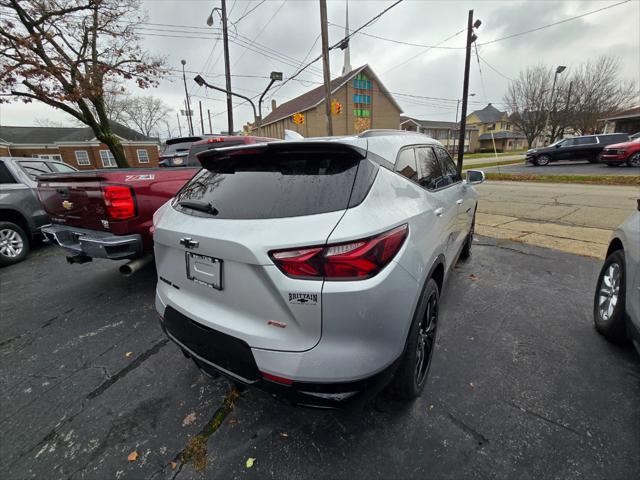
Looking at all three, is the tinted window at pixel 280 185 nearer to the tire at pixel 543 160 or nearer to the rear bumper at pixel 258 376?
the rear bumper at pixel 258 376

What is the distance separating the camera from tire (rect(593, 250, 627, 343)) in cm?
229

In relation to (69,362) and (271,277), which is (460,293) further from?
(69,362)

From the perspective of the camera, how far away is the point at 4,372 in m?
2.43

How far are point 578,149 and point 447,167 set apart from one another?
70.6ft

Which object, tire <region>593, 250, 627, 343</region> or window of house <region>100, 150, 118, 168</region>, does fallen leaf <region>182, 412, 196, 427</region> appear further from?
window of house <region>100, 150, 118, 168</region>

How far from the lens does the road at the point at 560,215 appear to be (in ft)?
16.9

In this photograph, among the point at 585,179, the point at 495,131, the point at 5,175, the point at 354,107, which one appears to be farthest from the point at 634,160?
the point at 495,131

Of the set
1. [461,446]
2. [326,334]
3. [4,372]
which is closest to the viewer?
[326,334]

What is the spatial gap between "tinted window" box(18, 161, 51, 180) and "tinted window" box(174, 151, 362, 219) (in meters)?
5.72

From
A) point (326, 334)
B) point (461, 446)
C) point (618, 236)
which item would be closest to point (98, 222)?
point (326, 334)

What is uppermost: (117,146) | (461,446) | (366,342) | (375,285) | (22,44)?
(22,44)

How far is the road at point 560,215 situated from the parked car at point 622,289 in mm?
2339

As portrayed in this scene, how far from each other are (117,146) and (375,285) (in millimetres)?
17513

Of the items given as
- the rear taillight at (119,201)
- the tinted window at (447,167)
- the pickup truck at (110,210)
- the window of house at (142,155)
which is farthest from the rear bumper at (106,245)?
the window of house at (142,155)
